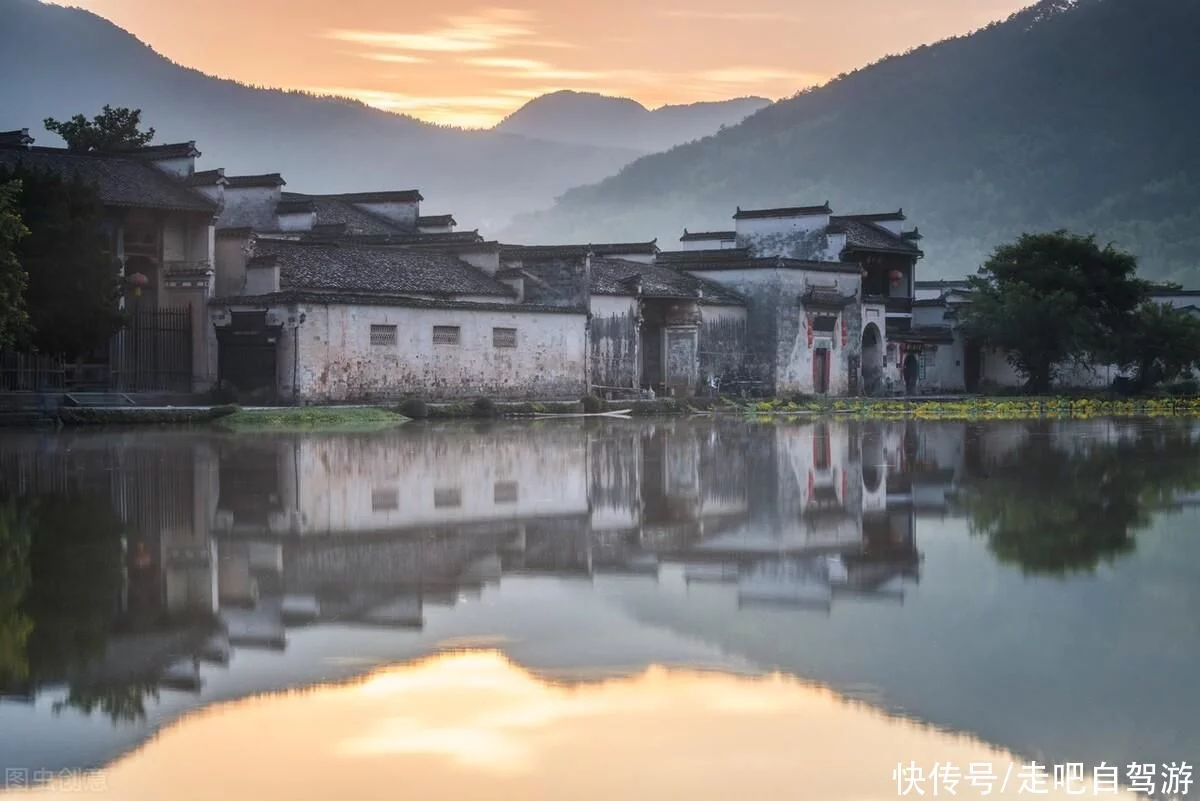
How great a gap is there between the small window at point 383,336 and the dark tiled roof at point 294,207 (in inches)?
490

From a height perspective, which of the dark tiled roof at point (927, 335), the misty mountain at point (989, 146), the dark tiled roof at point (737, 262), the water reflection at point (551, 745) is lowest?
the water reflection at point (551, 745)

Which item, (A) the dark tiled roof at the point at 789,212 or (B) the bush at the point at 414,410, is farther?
(A) the dark tiled roof at the point at 789,212

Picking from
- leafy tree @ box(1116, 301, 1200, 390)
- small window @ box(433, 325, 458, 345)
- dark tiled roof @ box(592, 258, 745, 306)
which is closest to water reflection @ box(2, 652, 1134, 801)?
small window @ box(433, 325, 458, 345)

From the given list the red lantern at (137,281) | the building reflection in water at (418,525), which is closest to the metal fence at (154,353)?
the red lantern at (137,281)

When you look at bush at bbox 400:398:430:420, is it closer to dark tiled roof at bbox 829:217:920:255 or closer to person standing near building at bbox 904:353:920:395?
dark tiled roof at bbox 829:217:920:255

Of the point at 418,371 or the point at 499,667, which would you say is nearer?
the point at 499,667

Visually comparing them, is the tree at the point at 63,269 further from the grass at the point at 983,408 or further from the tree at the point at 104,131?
the grass at the point at 983,408

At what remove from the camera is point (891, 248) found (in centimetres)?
6400

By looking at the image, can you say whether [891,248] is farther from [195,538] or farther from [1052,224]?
[1052,224]

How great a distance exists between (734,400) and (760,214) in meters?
12.7

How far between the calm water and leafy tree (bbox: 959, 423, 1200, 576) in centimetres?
8

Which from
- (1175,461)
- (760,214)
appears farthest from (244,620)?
(760,214)

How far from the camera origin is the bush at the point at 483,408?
42.9 metres

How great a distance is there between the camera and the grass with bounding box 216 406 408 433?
36.0 meters
